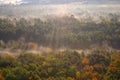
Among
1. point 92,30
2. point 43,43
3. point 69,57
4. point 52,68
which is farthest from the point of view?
point 92,30

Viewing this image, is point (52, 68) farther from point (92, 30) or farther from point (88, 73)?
point (92, 30)

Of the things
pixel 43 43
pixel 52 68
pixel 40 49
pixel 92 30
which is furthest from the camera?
pixel 92 30

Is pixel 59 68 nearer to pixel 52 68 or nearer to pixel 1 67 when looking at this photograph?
pixel 52 68

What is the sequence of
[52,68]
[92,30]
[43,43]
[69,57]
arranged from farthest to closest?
[92,30] → [43,43] → [69,57] → [52,68]

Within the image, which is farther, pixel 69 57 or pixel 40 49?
pixel 40 49

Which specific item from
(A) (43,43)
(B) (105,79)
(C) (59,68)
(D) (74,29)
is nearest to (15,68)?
(C) (59,68)

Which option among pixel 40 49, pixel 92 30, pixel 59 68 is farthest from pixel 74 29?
pixel 59 68
